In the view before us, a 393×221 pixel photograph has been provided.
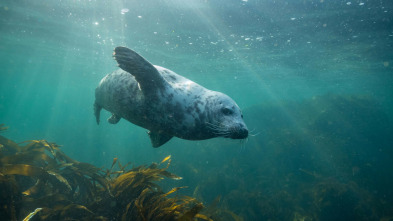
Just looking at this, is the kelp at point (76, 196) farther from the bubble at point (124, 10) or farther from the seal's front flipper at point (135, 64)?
the bubble at point (124, 10)

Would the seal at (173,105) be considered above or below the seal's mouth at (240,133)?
above

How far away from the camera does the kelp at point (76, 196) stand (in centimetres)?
258

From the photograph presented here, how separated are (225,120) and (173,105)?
2.55ft

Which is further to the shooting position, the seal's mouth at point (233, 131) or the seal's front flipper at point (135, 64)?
the seal's front flipper at point (135, 64)

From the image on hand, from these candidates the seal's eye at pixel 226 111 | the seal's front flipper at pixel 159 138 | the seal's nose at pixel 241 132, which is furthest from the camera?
the seal's front flipper at pixel 159 138

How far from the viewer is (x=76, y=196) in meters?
3.50

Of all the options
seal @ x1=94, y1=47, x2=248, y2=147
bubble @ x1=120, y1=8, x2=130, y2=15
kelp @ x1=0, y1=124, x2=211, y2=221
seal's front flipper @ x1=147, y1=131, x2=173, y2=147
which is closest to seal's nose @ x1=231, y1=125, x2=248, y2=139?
seal @ x1=94, y1=47, x2=248, y2=147

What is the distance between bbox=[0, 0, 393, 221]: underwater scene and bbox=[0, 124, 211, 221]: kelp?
0.06 feet

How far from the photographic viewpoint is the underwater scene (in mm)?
2904

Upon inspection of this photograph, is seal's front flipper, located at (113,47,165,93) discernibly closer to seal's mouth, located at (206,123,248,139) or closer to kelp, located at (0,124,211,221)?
seal's mouth, located at (206,123,248,139)

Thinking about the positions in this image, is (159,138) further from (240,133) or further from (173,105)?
(240,133)

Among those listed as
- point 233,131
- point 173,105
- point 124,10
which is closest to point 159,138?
point 173,105

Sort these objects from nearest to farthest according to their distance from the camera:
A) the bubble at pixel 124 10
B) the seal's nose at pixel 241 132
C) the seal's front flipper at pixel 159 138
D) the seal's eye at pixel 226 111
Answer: the seal's nose at pixel 241 132 → the seal's eye at pixel 226 111 → the seal's front flipper at pixel 159 138 → the bubble at pixel 124 10

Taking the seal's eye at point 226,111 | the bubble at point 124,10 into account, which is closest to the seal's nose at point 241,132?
the seal's eye at point 226,111
